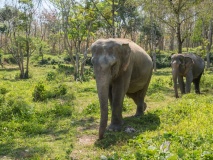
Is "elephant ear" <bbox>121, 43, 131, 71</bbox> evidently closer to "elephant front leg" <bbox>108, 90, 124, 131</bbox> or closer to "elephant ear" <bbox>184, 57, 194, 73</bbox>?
"elephant front leg" <bbox>108, 90, 124, 131</bbox>

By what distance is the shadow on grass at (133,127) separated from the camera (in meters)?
6.36

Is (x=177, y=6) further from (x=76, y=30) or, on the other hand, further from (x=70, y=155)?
(x=70, y=155)

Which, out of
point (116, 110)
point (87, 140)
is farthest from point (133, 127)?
point (87, 140)

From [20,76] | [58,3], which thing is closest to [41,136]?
[58,3]

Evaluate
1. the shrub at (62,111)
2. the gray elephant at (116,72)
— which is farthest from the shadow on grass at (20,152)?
the shrub at (62,111)

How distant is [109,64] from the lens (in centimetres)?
636

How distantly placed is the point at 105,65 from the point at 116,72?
54cm

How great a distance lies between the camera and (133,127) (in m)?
7.71

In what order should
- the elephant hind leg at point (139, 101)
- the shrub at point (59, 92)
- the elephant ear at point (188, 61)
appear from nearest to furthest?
the elephant hind leg at point (139, 101)
the shrub at point (59, 92)
the elephant ear at point (188, 61)

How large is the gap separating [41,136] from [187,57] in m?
8.03

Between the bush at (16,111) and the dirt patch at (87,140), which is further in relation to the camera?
the bush at (16,111)

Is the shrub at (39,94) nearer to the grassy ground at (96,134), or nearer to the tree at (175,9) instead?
the grassy ground at (96,134)

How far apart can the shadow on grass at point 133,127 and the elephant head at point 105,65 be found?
0.27 metres

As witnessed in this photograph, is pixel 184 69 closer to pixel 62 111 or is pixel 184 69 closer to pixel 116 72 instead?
pixel 62 111
